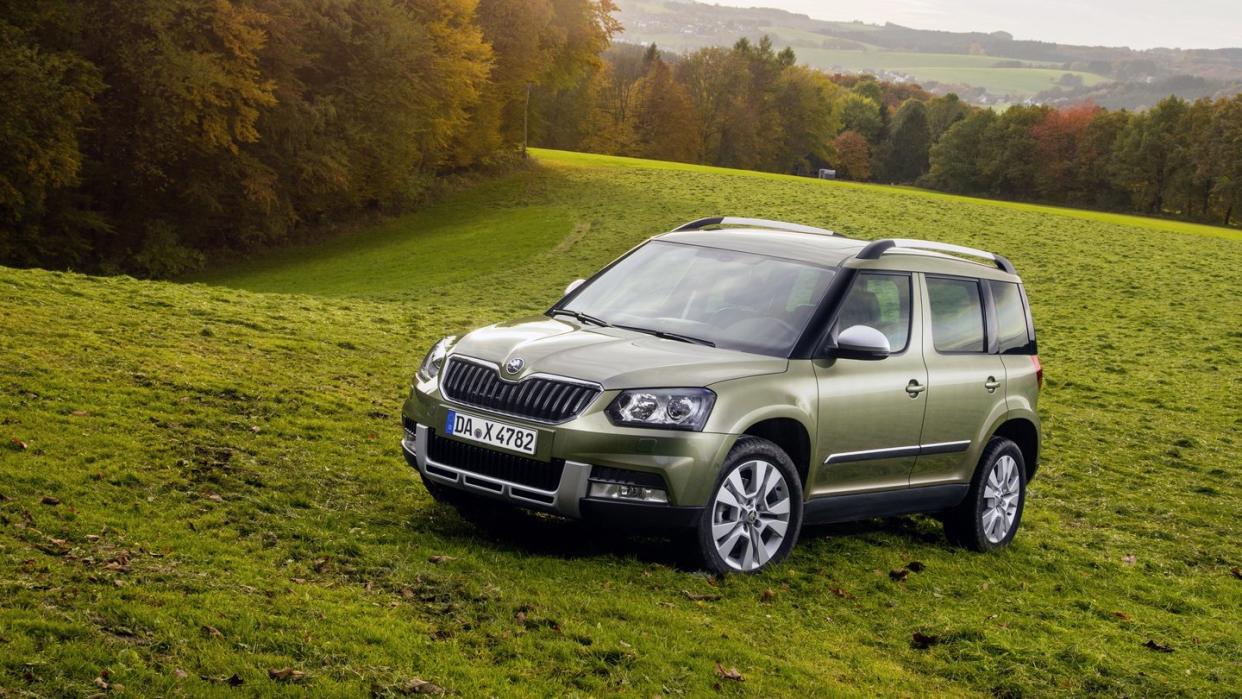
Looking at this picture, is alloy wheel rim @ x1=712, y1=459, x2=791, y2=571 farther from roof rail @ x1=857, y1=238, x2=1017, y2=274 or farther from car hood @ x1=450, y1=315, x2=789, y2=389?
roof rail @ x1=857, y1=238, x2=1017, y2=274

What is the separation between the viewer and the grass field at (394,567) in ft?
19.8

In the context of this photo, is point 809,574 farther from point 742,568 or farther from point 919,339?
point 919,339

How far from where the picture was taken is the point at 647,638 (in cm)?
678

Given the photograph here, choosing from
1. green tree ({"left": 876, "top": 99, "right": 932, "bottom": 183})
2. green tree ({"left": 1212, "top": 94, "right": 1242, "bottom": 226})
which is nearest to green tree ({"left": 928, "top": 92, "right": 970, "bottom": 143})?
green tree ({"left": 876, "top": 99, "right": 932, "bottom": 183})

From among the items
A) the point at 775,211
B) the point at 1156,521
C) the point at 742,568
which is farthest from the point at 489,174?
the point at 742,568

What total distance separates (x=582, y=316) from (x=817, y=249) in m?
1.75

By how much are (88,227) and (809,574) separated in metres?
34.7

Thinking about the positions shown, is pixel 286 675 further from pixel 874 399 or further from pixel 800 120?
pixel 800 120

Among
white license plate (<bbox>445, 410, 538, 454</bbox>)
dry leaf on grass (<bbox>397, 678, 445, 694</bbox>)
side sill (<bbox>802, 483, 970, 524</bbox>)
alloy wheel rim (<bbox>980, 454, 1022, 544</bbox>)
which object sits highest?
white license plate (<bbox>445, 410, 538, 454</bbox>)

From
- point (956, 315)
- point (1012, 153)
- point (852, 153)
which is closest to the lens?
point (956, 315)

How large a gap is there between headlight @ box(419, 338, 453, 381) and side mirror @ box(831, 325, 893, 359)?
2.52m

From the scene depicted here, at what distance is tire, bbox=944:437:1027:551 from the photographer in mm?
10086

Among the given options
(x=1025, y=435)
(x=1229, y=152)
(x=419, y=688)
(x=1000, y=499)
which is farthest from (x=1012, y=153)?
(x=419, y=688)

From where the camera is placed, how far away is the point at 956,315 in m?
9.95
